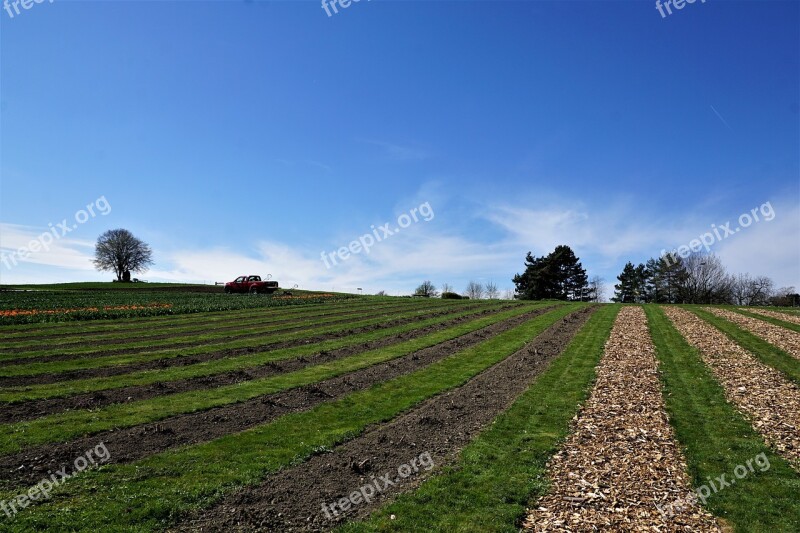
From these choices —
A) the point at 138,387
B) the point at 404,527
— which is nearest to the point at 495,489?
the point at 404,527

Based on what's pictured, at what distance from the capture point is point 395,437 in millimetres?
9992

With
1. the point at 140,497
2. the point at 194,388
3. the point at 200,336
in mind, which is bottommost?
the point at 140,497

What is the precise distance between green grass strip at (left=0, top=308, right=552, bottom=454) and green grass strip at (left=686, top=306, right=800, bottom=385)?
1593 cm

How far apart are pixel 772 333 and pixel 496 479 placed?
27164 millimetres

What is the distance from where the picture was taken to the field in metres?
6.85

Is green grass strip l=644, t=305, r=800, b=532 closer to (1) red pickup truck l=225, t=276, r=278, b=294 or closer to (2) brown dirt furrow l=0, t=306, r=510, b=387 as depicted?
(2) brown dirt furrow l=0, t=306, r=510, b=387

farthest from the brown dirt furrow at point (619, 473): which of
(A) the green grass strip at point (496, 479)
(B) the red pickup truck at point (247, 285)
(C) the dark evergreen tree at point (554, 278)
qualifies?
(C) the dark evergreen tree at point (554, 278)

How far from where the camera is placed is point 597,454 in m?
9.14

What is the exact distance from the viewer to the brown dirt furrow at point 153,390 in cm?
1108

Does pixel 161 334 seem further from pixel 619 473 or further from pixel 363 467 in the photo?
pixel 619 473

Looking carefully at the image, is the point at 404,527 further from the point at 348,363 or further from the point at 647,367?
the point at 647,367

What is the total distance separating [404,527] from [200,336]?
20059 mm

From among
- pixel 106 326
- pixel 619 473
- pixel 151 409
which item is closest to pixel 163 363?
pixel 151 409

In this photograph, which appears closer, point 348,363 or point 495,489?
point 495,489
